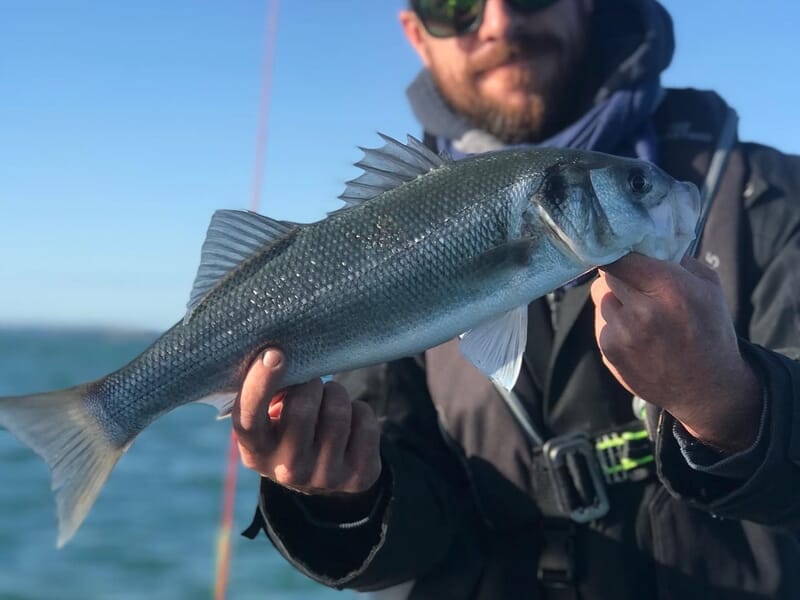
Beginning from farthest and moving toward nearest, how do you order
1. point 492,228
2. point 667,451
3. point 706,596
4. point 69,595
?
1. point 69,595
2. point 706,596
3. point 667,451
4. point 492,228

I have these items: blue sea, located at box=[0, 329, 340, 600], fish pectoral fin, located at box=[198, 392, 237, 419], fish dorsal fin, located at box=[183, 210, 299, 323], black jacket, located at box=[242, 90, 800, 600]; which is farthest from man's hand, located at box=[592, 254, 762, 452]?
blue sea, located at box=[0, 329, 340, 600]

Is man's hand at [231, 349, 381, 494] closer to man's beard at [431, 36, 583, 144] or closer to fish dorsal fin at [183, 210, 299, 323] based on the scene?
fish dorsal fin at [183, 210, 299, 323]

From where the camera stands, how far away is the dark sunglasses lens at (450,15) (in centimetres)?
367

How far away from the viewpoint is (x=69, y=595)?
7418mm

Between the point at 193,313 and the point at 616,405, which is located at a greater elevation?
the point at 193,313

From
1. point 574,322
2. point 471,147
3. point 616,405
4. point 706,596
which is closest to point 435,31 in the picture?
point 471,147

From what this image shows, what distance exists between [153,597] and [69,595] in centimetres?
78

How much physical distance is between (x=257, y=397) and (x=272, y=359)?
117 millimetres

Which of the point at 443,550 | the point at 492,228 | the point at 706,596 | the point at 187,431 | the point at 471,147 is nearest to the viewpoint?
the point at 492,228

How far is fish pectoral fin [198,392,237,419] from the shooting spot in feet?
6.76

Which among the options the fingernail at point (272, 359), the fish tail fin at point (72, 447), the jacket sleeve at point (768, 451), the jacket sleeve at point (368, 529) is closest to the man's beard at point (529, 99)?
the jacket sleeve at point (768, 451)

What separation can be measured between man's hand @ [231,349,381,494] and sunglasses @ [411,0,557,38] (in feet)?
6.92

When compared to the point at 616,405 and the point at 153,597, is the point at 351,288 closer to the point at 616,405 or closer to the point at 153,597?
the point at 616,405

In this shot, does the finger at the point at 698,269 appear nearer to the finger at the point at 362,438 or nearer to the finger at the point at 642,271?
the finger at the point at 642,271
